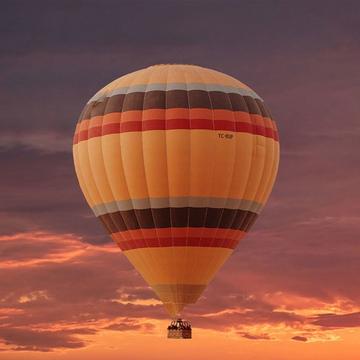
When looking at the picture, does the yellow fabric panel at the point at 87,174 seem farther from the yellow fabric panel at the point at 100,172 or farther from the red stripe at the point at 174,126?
the red stripe at the point at 174,126

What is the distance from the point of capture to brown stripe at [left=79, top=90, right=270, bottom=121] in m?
69.4

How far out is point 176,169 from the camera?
68.8m

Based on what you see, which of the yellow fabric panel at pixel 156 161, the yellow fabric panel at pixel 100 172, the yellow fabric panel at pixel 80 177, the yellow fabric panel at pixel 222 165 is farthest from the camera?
the yellow fabric panel at pixel 80 177

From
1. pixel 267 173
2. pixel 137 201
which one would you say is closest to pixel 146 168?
pixel 137 201

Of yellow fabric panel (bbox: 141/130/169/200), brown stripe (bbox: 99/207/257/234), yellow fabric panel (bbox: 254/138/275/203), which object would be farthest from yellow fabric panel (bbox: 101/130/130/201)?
yellow fabric panel (bbox: 254/138/275/203)

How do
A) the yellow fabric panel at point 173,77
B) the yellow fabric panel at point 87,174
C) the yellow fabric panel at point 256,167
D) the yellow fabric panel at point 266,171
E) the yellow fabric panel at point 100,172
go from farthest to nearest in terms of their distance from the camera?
the yellow fabric panel at point 266,171
the yellow fabric panel at point 87,174
the yellow fabric panel at point 173,77
the yellow fabric panel at point 256,167
the yellow fabric panel at point 100,172

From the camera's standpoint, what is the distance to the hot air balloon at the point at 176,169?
226ft

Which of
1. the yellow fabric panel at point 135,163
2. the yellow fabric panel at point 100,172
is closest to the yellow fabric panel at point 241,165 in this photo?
the yellow fabric panel at point 135,163

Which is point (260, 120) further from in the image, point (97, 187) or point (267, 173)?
point (97, 187)

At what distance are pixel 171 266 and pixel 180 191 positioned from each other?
3.76 metres

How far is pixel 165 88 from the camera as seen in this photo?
6994cm

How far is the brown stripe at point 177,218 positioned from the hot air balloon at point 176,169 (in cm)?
5

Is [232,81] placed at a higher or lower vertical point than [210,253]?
higher

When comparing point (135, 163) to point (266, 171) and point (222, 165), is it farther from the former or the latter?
point (266, 171)
